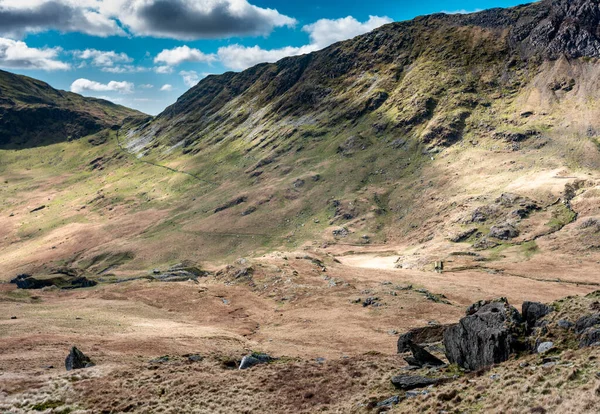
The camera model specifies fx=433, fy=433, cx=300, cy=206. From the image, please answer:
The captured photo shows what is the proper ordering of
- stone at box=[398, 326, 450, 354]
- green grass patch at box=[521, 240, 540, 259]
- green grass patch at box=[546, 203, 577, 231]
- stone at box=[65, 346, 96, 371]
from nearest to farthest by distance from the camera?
stone at box=[65, 346, 96, 371] < stone at box=[398, 326, 450, 354] < green grass patch at box=[521, 240, 540, 259] < green grass patch at box=[546, 203, 577, 231]

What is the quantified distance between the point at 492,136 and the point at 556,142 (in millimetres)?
22898

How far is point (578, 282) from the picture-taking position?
82062mm

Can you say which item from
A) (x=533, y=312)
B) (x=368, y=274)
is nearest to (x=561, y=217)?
(x=368, y=274)

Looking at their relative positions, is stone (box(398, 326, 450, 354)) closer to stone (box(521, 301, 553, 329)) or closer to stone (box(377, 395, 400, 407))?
stone (box(521, 301, 553, 329))

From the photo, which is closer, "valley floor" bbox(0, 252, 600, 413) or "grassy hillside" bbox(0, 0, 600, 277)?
"valley floor" bbox(0, 252, 600, 413)

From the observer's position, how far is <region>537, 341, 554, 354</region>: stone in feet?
92.7

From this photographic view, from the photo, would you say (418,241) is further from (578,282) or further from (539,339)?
(539,339)

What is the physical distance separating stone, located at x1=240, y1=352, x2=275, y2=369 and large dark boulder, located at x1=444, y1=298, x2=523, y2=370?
56.6 feet

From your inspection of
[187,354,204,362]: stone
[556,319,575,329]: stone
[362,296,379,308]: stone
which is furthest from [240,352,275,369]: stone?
[362,296,379,308]: stone

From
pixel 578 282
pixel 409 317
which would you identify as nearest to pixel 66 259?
pixel 409 317

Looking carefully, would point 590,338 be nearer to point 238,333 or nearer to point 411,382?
point 411,382

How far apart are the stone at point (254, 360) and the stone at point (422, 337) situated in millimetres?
13221

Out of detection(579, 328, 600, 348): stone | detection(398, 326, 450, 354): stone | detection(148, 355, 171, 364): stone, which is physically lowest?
detection(148, 355, 171, 364): stone

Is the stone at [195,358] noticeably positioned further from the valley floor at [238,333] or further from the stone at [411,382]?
the stone at [411,382]
